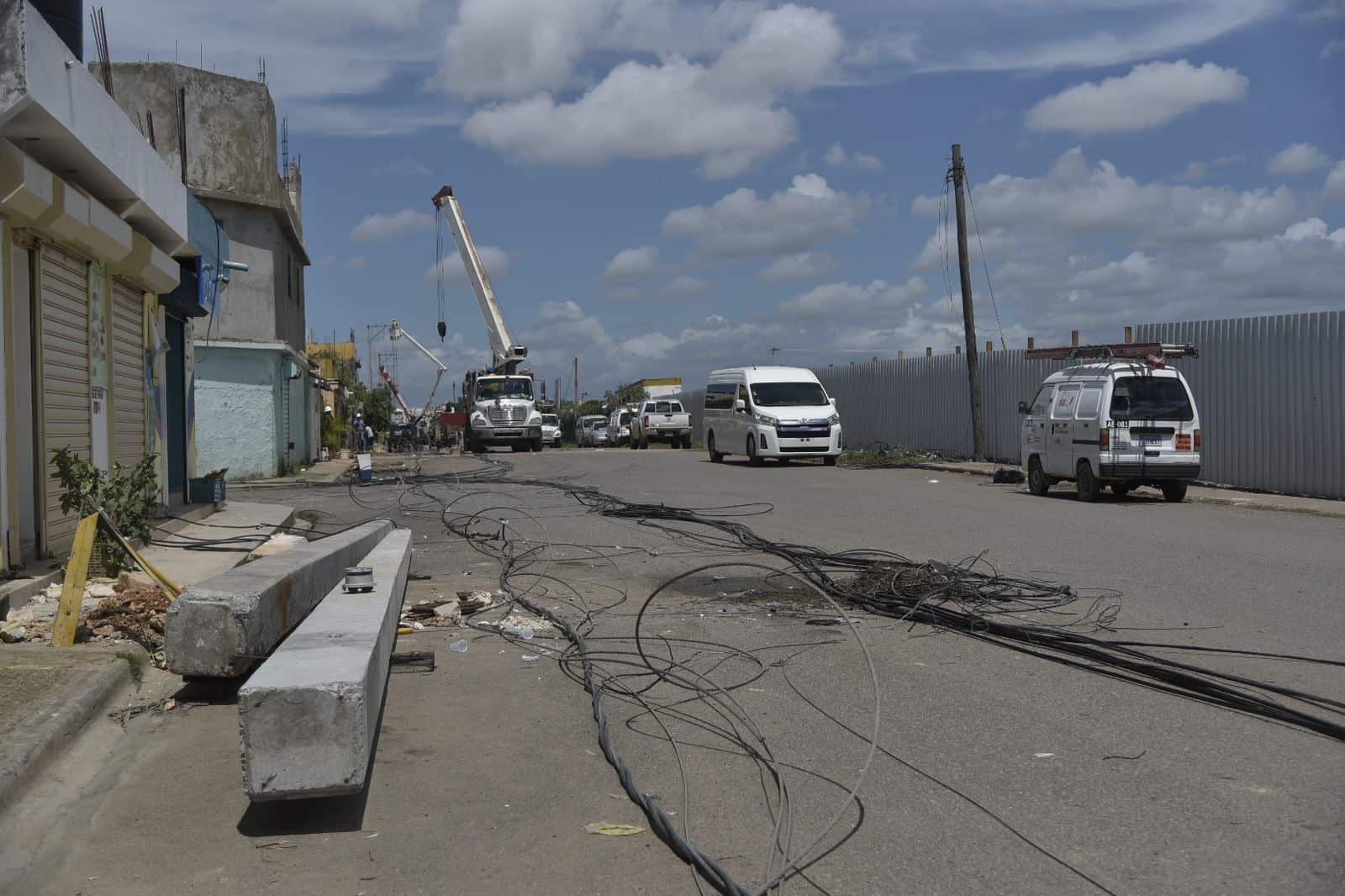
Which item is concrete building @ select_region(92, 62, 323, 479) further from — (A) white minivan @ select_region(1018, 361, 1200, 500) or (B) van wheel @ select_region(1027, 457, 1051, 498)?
(A) white minivan @ select_region(1018, 361, 1200, 500)

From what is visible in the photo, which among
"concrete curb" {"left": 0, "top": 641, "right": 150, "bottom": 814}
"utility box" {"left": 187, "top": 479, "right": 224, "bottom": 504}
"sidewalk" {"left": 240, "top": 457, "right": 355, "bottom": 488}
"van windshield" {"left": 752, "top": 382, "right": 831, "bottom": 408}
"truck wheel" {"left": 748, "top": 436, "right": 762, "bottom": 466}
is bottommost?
"concrete curb" {"left": 0, "top": 641, "right": 150, "bottom": 814}

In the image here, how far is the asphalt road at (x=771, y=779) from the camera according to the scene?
3.91 m

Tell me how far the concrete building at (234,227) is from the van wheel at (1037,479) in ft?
57.9

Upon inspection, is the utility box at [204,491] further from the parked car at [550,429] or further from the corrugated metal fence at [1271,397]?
the parked car at [550,429]

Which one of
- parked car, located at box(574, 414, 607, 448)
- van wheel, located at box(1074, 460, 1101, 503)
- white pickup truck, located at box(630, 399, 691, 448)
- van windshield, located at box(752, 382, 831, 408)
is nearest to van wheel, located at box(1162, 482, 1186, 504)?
van wheel, located at box(1074, 460, 1101, 503)

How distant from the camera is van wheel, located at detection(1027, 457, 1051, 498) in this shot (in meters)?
19.2

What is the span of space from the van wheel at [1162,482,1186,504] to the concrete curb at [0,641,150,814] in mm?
15070

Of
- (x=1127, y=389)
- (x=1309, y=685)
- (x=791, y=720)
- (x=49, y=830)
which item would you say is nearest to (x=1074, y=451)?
(x=1127, y=389)

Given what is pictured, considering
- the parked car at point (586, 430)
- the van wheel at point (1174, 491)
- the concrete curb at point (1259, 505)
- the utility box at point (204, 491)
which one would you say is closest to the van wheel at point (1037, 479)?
the van wheel at point (1174, 491)

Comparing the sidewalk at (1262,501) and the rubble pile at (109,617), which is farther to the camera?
the sidewalk at (1262,501)

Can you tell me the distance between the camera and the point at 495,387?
41.2 meters

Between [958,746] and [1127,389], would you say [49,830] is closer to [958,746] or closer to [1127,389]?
[958,746]

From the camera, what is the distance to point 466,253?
43.9 metres

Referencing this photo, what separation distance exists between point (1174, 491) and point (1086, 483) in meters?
1.26
